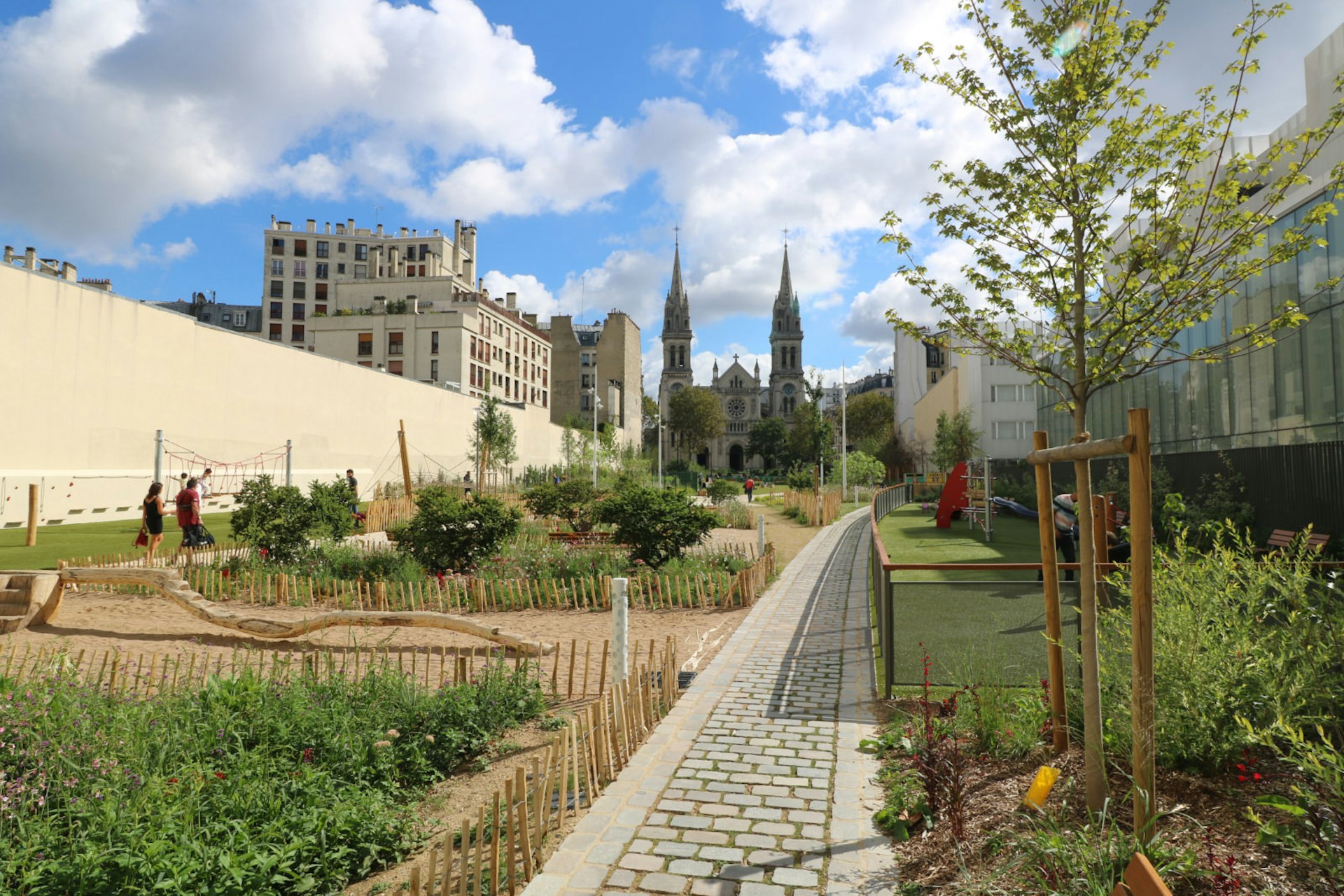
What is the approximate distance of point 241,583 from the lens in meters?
12.7

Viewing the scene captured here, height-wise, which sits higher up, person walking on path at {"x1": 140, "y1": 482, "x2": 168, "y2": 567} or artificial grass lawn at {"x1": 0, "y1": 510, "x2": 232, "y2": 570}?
person walking on path at {"x1": 140, "y1": 482, "x2": 168, "y2": 567}

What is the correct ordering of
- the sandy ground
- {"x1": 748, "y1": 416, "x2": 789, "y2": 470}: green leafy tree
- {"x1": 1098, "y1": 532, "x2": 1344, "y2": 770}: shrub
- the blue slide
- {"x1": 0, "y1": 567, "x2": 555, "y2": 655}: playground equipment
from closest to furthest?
{"x1": 1098, "y1": 532, "x2": 1344, "y2": 770}: shrub → the sandy ground → {"x1": 0, "y1": 567, "x2": 555, "y2": 655}: playground equipment → the blue slide → {"x1": 748, "y1": 416, "x2": 789, "y2": 470}: green leafy tree

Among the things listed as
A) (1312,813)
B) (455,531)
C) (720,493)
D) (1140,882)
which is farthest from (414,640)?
(720,493)

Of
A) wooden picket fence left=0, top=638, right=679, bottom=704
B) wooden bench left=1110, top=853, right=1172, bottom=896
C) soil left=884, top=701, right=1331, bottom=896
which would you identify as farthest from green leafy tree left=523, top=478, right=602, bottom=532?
wooden bench left=1110, top=853, right=1172, bottom=896

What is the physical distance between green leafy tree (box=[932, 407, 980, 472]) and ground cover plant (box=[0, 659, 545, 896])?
47602 millimetres

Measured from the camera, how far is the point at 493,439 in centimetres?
4312

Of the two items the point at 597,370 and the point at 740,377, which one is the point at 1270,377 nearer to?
the point at 597,370

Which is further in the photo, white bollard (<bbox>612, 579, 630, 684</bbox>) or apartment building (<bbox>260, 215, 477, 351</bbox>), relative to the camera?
apartment building (<bbox>260, 215, 477, 351</bbox>)

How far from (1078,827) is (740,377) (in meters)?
123

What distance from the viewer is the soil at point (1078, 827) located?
10.2 ft

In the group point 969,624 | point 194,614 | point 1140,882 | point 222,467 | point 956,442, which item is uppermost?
point 956,442

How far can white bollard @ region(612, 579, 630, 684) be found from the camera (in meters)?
6.48

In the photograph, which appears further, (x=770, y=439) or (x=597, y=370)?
(x=770, y=439)

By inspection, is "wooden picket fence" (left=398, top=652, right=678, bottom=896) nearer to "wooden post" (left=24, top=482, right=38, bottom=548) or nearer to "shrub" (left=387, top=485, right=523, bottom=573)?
"shrub" (left=387, top=485, right=523, bottom=573)
